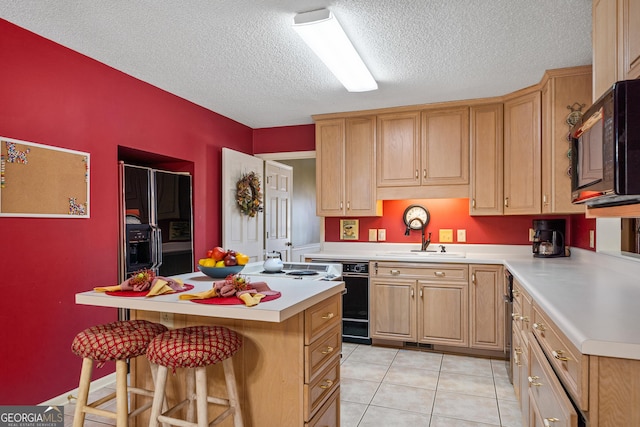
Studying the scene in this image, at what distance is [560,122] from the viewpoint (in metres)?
3.19

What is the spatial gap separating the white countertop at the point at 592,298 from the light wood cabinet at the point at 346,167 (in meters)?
1.51

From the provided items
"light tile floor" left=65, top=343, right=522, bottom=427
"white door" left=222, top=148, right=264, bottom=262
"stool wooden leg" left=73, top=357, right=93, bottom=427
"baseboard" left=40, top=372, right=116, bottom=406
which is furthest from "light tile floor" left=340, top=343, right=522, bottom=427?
"baseboard" left=40, top=372, right=116, bottom=406

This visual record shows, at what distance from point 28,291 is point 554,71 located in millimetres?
4069

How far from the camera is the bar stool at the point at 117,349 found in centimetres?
173

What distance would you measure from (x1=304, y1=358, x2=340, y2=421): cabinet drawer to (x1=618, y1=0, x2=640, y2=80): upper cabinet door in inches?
71.0

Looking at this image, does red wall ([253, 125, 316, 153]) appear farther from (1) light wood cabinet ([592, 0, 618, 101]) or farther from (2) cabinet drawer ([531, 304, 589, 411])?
(2) cabinet drawer ([531, 304, 589, 411])

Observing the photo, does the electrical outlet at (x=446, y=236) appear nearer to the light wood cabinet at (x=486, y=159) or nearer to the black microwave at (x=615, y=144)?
the light wood cabinet at (x=486, y=159)

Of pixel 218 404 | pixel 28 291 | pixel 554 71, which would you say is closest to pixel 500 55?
pixel 554 71

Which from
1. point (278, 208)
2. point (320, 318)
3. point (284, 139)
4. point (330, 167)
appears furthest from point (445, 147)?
point (320, 318)

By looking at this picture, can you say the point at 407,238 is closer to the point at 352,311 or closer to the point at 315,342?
the point at 352,311

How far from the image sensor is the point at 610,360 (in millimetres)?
1074

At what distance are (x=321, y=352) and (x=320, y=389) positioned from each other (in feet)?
0.56

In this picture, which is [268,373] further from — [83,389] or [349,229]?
[349,229]

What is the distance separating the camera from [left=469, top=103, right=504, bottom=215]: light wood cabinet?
3.77m
